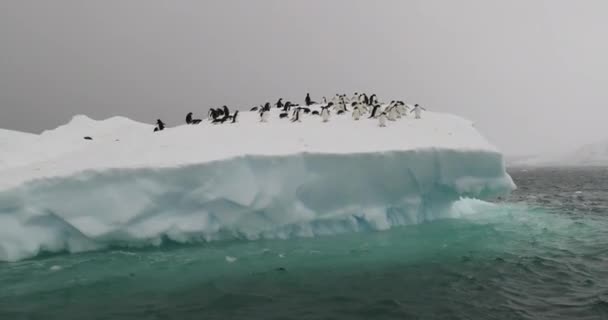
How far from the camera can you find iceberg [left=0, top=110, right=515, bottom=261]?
379 inches

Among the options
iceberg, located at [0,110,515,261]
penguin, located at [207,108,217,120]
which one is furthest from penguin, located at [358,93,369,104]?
penguin, located at [207,108,217,120]

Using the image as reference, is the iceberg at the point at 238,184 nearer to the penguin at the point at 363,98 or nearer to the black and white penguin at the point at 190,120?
the black and white penguin at the point at 190,120

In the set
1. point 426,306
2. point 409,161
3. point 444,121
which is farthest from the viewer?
point 444,121

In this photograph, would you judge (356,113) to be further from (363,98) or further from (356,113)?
(363,98)

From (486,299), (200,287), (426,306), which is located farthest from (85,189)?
(486,299)

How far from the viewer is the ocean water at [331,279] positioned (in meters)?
5.82

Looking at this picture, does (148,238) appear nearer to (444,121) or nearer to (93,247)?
(93,247)

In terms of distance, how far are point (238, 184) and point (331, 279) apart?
158 inches

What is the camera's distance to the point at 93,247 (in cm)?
1006

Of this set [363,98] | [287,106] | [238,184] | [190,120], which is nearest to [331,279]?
[238,184]

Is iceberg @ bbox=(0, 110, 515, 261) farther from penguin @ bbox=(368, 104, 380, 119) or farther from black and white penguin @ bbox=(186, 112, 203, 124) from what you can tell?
black and white penguin @ bbox=(186, 112, 203, 124)

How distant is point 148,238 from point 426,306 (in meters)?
7.10

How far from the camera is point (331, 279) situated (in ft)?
23.7

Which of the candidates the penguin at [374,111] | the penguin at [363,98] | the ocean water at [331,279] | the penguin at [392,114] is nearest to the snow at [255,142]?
the penguin at [392,114]
